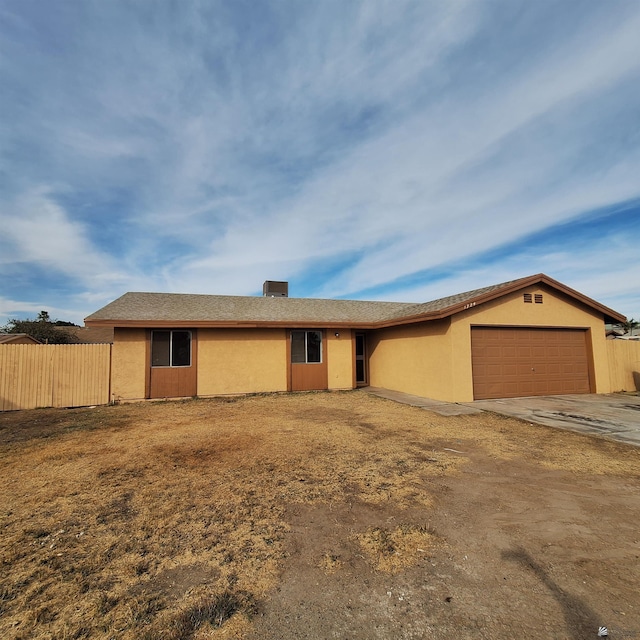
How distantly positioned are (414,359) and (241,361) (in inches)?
253

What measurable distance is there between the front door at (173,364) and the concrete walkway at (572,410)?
692 cm

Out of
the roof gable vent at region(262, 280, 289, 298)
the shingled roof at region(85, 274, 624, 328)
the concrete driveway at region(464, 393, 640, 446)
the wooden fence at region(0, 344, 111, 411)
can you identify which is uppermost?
the roof gable vent at region(262, 280, 289, 298)

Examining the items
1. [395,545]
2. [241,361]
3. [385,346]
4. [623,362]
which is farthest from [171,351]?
[623,362]

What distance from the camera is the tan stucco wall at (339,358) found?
46.3 feet

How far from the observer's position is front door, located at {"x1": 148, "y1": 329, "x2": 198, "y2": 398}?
39.5 ft

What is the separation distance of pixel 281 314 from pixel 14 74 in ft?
33.1

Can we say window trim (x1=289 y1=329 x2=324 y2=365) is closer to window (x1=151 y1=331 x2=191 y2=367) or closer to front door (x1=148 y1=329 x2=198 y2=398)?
front door (x1=148 y1=329 x2=198 y2=398)

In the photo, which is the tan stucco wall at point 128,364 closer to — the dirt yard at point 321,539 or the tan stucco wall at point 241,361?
the tan stucco wall at point 241,361

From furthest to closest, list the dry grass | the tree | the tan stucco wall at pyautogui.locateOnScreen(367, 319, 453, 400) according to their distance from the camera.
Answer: the tree → the tan stucco wall at pyautogui.locateOnScreen(367, 319, 453, 400) → the dry grass

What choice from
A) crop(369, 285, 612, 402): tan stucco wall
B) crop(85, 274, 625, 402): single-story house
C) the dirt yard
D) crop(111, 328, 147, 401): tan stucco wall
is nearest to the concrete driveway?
crop(85, 274, 625, 402): single-story house

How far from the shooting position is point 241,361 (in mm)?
13062

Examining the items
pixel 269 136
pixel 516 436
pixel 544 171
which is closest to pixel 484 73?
pixel 544 171

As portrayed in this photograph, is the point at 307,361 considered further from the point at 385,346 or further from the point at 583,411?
the point at 583,411

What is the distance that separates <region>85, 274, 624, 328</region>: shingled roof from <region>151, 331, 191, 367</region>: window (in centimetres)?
65
